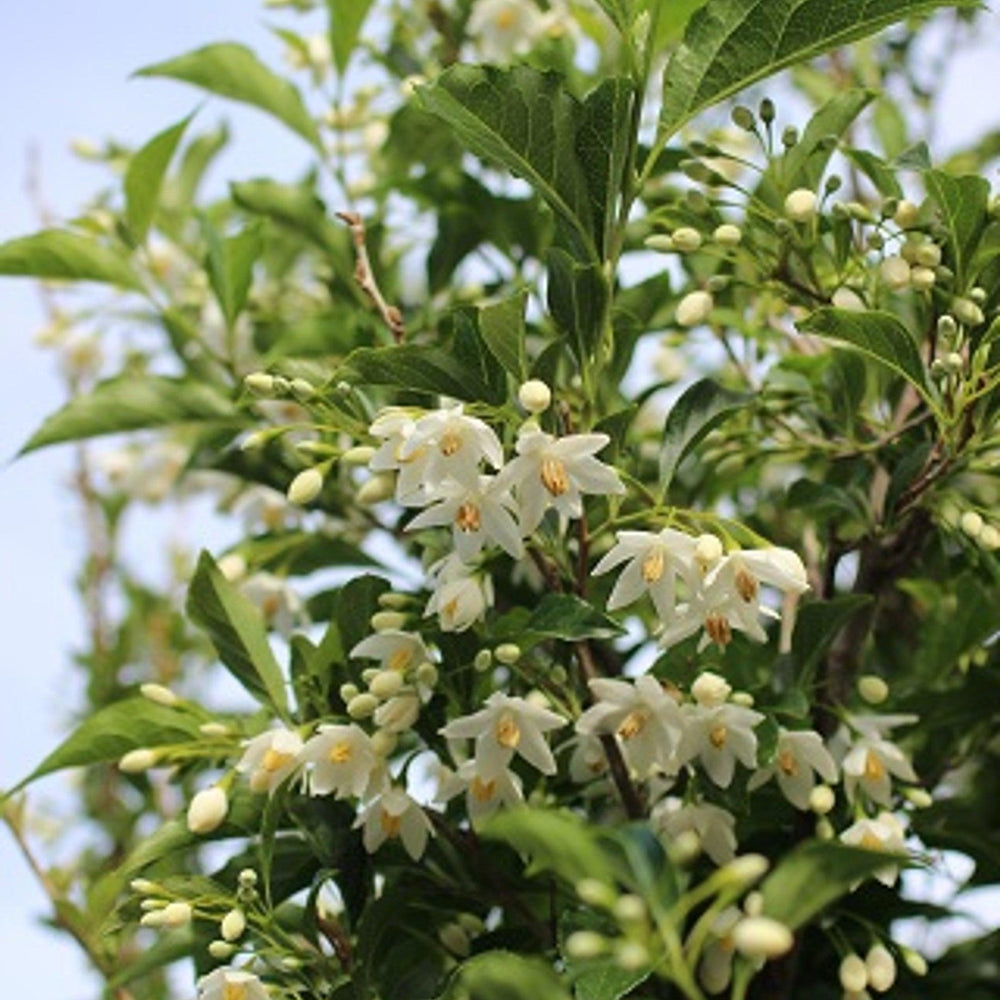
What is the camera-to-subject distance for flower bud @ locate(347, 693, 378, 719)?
5.23 feet

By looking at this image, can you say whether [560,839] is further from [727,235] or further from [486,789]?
[727,235]

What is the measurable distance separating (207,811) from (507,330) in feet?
1.84

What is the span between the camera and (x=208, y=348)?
2363 millimetres

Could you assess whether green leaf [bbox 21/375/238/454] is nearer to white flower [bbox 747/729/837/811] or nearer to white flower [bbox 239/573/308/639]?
white flower [bbox 239/573/308/639]

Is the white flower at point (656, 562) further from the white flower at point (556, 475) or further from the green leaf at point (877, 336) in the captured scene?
the green leaf at point (877, 336)

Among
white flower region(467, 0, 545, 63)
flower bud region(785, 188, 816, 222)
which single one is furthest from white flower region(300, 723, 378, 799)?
white flower region(467, 0, 545, 63)

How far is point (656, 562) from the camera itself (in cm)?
153

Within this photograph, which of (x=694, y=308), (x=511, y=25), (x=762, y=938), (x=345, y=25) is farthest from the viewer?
(x=511, y=25)

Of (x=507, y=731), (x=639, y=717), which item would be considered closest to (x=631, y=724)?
(x=639, y=717)

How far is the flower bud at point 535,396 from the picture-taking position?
4.86 feet

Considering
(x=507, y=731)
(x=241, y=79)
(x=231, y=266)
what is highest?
(x=241, y=79)

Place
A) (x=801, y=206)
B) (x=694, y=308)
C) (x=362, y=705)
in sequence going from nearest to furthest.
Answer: (x=362, y=705) < (x=801, y=206) < (x=694, y=308)

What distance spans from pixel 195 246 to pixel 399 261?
463 millimetres

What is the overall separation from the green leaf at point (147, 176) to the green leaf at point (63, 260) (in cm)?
6
